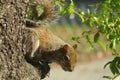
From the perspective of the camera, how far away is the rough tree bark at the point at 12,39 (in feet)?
8.09

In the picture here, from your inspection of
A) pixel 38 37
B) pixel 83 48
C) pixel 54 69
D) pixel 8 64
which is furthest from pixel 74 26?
pixel 8 64

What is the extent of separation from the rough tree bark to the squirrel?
40 cm

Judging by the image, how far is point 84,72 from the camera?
8.43 metres

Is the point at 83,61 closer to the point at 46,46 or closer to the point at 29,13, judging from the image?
the point at 46,46

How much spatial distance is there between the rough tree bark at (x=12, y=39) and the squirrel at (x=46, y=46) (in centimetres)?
40

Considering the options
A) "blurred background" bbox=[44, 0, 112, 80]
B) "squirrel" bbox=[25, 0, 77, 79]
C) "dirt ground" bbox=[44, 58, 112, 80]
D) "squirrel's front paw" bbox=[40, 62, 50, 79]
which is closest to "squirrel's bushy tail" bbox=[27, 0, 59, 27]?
"squirrel" bbox=[25, 0, 77, 79]

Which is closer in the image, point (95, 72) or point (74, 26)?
point (95, 72)

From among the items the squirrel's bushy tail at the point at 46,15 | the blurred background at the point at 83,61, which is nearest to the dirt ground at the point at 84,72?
the blurred background at the point at 83,61

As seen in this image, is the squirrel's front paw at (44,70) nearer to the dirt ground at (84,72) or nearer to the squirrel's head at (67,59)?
the squirrel's head at (67,59)

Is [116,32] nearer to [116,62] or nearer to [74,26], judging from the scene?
[116,62]

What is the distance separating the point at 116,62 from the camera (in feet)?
9.32

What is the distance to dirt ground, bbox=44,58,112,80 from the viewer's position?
320 inches

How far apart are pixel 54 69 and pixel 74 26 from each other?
2596 millimetres

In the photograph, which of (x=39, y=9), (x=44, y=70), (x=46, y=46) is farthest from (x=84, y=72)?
(x=44, y=70)
